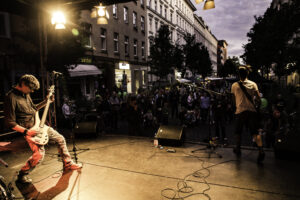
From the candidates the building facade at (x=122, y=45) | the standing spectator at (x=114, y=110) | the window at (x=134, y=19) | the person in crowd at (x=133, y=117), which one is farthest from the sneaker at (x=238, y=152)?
the window at (x=134, y=19)

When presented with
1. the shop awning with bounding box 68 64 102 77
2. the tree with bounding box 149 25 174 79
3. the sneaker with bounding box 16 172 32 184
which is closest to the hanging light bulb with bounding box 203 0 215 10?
the sneaker with bounding box 16 172 32 184

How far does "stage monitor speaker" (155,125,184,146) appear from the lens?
6176 mm

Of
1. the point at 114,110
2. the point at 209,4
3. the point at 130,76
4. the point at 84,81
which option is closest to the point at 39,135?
the point at 209,4

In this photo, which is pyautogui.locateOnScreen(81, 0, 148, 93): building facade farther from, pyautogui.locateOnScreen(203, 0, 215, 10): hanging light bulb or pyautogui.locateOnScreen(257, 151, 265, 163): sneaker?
pyautogui.locateOnScreen(257, 151, 265, 163): sneaker

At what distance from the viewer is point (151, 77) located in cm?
3150

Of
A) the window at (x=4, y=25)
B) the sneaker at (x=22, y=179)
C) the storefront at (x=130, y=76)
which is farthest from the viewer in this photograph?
the storefront at (x=130, y=76)

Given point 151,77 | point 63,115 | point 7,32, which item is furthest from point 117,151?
point 151,77

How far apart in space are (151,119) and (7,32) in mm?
9636

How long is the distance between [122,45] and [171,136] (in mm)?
19285

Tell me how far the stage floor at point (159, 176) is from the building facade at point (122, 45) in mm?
14755

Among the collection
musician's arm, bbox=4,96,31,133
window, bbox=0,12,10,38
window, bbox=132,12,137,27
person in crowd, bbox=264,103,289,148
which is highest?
window, bbox=132,12,137,27

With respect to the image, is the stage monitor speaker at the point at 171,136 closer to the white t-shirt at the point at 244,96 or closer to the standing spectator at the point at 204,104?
the white t-shirt at the point at 244,96

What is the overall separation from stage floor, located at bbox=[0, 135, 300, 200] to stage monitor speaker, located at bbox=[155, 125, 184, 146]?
0.44 m

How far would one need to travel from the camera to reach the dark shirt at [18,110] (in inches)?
143
